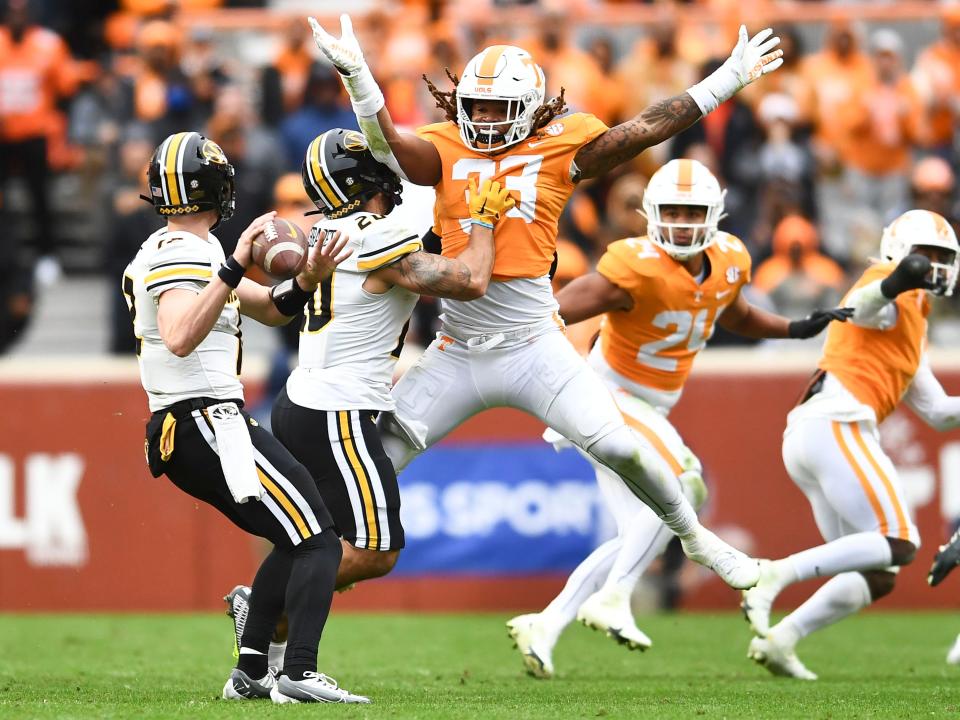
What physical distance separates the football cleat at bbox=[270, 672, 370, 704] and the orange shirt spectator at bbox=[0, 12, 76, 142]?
884 cm

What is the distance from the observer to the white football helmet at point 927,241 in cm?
769

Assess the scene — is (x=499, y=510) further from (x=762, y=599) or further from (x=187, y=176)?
(x=187, y=176)

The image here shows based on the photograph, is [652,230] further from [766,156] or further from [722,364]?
[766,156]

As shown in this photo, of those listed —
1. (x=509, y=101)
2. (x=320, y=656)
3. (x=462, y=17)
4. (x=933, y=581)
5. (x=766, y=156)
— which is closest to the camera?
(x=509, y=101)

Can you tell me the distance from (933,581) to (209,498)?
3.32 metres

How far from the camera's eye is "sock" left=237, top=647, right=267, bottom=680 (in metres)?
6.42

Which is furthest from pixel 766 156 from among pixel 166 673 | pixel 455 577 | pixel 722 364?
pixel 166 673

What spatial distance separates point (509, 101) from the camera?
22.7ft

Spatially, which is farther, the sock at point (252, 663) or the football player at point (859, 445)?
the football player at point (859, 445)

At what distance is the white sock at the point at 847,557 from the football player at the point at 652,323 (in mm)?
609

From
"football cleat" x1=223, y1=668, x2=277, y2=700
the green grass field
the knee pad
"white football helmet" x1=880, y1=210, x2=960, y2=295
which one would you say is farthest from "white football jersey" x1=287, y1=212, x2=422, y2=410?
"white football helmet" x1=880, y1=210, x2=960, y2=295

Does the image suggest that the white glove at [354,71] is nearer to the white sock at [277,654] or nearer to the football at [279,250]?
the football at [279,250]

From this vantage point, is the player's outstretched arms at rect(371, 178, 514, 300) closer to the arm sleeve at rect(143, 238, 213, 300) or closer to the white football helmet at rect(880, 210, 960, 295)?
the arm sleeve at rect(143, 238, 213, 300)

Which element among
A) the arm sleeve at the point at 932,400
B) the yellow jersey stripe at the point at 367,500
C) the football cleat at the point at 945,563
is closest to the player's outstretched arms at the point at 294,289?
the yellow jersey stripe at the point at 367,500
